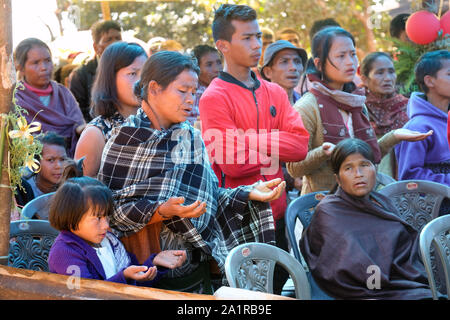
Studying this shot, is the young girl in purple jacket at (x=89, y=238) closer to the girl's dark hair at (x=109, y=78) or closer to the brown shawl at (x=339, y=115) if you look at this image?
the girl's dark hair at (x=109, y=78)

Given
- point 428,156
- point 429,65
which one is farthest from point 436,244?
point 429,65

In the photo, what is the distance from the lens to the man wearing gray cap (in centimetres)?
482

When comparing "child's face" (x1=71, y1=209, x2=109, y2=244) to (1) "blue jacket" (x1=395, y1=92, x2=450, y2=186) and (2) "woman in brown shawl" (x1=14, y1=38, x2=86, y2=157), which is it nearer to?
(2) "woman in brown shawl" (x1=14, y1=38, x2=86, y2=157)

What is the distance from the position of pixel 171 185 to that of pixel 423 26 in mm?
3173

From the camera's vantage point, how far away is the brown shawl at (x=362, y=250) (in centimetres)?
313

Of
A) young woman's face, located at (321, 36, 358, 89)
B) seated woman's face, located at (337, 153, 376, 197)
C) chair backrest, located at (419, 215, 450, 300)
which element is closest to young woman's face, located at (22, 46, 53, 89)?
young woman's face, located at (321, 36, 358, 89)

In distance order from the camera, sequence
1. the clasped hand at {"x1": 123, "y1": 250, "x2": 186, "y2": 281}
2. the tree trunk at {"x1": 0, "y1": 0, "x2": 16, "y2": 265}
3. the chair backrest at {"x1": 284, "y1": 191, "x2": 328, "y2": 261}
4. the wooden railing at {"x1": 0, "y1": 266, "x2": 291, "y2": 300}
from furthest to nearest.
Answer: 1. the chair backrest at {"x1": 284, "y1": 191, "x2": 328, "y2": 261}
2. the tree trunk at {"x1": 0, "y1": 0, "x2": 16, "y2": 265}
3. the clasped hand at {"x1": 123, "y1": 250, "x2": 186, "y2": 281}
4. the wooden railing at {"x1": 0, "y1": 266, "x2": 291, "y2": 300}

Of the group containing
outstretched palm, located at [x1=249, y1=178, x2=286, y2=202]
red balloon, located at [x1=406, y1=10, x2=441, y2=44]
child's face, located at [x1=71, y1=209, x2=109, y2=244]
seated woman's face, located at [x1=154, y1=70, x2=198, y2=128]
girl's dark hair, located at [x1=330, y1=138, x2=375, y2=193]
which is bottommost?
child's face, located at [x1=71, y1=209, x2=109, y2=244]

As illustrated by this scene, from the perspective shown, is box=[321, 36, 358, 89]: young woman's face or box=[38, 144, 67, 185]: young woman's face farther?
box=[321, 36, 358, 89]: young woman's face

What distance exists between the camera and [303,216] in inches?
143

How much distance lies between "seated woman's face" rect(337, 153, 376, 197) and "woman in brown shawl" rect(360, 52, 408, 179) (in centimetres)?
177

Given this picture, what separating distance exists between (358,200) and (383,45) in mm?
8562

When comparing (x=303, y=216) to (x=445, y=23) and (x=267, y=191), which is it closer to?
(x=267, y=191)

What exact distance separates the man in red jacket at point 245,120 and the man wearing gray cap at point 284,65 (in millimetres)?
1017
